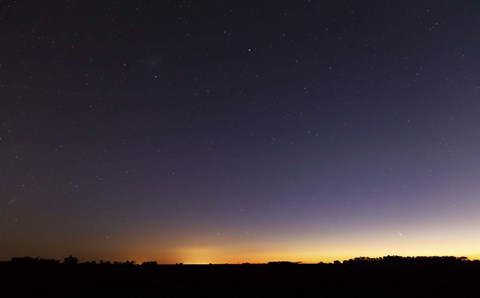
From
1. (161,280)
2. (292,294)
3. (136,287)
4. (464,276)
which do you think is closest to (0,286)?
(136,287)

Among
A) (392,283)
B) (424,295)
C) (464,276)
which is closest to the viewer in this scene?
(424,295)

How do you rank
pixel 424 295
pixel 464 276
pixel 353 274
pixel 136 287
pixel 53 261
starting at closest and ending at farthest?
pixel 424 295 < pixel 136 287 < pixel 464 276 < pixel 353 274 < pixel 53 261

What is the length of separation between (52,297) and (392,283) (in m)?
20.3

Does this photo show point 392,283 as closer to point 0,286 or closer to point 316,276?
point 316,276

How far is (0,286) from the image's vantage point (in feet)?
74.9

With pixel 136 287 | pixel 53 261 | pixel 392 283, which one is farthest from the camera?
pixel 53 261

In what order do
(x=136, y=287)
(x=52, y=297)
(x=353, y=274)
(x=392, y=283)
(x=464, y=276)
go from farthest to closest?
1. (x=353, y=274)
2. (x=464, y=276)
3. (x=392, y=283)
4. (x=136, y=287)
5. (x=52, y=297)

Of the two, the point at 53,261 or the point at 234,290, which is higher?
the point at 53,261

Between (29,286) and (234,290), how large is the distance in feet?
38.5

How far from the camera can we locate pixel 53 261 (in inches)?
1734

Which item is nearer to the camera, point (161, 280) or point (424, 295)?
point (424, 295)

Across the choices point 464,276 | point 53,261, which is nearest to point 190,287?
point 464,276

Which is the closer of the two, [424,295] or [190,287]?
[424,295]

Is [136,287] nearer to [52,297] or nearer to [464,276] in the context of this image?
[52,297]
